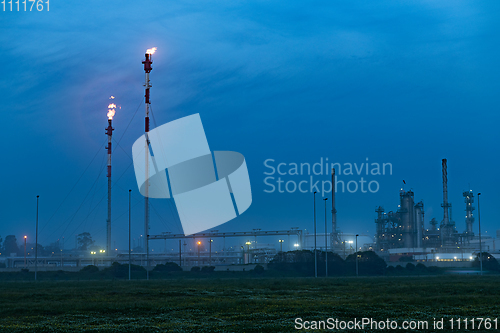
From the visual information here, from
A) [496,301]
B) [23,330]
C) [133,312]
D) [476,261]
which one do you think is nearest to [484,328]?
[496,301]

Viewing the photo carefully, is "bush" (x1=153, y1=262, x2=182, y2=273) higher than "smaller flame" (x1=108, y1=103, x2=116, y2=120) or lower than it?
lower

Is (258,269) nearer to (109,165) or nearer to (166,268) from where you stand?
(166,268)

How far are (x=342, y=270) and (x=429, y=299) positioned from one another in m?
49.7

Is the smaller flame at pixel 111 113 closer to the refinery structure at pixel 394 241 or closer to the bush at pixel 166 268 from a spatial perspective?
the refinery structure at pixel 394 241

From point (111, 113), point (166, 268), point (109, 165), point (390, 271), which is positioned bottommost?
point (390, 271)

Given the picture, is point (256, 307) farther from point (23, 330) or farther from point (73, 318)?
point (23, 330)

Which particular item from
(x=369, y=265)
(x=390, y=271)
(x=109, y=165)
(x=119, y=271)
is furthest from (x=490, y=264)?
(x=109, y=165)

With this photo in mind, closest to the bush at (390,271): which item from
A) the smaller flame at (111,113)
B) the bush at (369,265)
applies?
the bush at (369,265)

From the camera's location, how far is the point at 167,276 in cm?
7512

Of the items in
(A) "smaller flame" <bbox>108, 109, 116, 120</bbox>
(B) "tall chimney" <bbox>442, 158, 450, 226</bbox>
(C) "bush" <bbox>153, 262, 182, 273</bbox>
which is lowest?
(C) "bush" <bbox>153, 262, 182, 273</bbox>

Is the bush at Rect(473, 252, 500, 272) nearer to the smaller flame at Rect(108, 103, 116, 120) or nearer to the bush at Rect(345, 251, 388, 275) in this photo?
the bush at Rect(345, 251, 388, 275)

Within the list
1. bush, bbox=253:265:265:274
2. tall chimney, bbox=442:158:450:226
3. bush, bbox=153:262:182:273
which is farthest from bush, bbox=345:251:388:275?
tall chimney, bbox=442:158:450:226

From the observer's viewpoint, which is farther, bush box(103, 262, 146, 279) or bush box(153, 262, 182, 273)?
bush box(153, 262, 182, 273)

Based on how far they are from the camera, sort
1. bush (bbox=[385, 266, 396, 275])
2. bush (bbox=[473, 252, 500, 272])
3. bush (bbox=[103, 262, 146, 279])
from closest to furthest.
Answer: bush (bbox=[103, 262, 146, 279]), bush (bbox=[385, 266, 396, 275]), bush (bbox=[473, 252, 500, 272])
